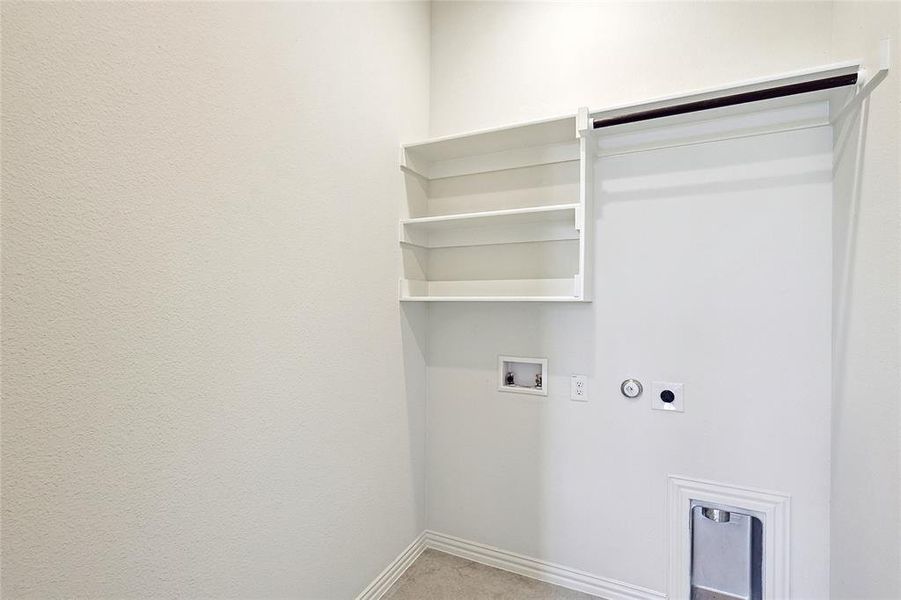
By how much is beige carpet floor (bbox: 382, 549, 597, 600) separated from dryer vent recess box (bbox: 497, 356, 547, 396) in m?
0.86

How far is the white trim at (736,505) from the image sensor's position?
61.1 inches

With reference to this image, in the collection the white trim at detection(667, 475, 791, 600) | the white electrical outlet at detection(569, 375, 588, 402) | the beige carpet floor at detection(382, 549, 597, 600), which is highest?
the white electrical outlet at detection(569, 375, 588, 402)

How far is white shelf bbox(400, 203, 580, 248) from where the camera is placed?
5.86ft

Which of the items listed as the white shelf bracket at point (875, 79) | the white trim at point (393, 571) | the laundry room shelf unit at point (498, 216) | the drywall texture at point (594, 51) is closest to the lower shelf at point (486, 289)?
the laundry room shelf unit at point (498, 216)

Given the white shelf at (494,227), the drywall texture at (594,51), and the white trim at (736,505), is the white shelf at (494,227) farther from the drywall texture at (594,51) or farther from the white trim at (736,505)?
the white trim at (736,505)

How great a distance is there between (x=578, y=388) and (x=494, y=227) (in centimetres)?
85

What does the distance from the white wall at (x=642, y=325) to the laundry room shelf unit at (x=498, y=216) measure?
0.13 m

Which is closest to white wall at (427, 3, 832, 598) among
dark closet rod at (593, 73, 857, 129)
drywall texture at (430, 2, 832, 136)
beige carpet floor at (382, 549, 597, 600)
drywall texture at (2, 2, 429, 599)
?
drywall texture at (430, 2, 832, 136)

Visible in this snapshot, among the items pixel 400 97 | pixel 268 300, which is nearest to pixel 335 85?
pixel 400 97

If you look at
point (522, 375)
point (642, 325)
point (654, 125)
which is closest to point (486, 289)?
point (522, 375)

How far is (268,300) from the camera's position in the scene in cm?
129

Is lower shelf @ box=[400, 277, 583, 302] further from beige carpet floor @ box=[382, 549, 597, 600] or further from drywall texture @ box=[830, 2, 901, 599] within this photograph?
beige carpet floor @ box=[382, 549, 597, 600]

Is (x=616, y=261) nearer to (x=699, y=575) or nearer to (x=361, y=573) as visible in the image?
(x=699, y=575)

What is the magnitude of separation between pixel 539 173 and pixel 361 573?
191 cm
